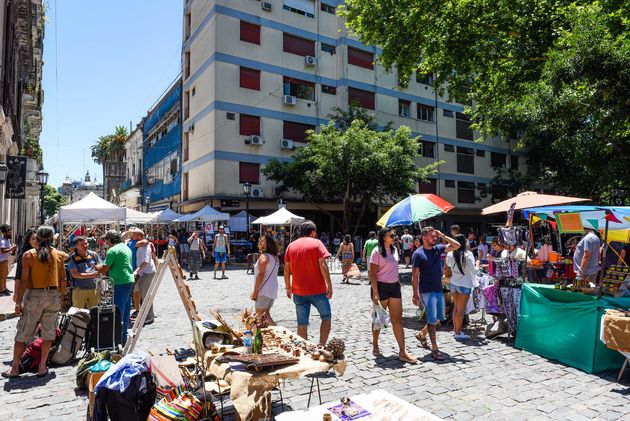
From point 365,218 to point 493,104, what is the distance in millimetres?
17731

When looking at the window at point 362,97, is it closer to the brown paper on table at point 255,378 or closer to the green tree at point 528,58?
the green tree at point 528,58

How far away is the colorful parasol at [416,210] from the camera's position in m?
9.31

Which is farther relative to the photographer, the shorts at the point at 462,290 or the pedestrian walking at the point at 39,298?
the shorts at the point at 462,290

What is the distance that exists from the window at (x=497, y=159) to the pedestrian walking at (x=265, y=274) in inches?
1459

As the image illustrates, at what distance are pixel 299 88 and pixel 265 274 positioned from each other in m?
25.0

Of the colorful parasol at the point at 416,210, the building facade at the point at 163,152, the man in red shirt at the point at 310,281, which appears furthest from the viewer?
the building facade at the point at 163,152

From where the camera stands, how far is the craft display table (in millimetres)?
2888

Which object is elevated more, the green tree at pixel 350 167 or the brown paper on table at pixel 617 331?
the green tree at pixel 350 167

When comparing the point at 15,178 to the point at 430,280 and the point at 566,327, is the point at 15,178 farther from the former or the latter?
the point at 566,327

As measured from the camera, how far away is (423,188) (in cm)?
3475

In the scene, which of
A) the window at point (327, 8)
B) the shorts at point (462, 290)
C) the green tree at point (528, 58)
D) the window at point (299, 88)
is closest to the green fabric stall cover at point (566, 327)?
the shorts at point (462, 290)

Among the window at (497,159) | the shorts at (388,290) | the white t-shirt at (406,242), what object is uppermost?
the window at (497,159)

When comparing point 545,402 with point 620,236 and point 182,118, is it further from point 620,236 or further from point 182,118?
point 182,118

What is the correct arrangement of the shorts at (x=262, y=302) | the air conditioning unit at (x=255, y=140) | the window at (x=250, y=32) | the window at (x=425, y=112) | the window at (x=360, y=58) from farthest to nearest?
the window at (x=425, y=112)
the window at (x=360, y=58)
the window at (x=250, y=32)
the air conditioning unit at (x=255, y=140)
the shorts at (x=262, y=302)
